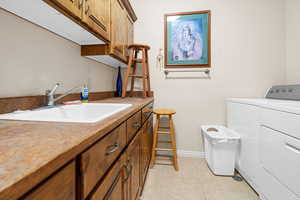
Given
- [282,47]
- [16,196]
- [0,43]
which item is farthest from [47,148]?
[282,47]

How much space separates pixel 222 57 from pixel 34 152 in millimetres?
2214

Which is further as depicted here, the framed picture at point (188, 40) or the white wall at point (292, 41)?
the framed picture at point (188, 40)

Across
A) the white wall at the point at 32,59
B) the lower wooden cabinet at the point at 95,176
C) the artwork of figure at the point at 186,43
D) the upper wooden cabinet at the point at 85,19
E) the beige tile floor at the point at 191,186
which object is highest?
the artwork of figure at the point at 186,43

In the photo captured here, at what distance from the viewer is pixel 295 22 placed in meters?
1.68

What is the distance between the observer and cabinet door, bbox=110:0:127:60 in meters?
1.33

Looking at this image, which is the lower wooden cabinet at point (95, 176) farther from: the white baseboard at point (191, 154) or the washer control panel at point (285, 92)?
the washer control panel at point (285, 92)

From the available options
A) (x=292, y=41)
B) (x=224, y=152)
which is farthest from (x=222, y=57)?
(x=224, y=152)

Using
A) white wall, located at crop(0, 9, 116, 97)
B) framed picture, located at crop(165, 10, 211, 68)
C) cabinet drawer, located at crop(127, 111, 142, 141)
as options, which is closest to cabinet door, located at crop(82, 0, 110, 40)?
white wall, located at crop(0, 9, 116, 97)

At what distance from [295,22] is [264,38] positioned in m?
0.31

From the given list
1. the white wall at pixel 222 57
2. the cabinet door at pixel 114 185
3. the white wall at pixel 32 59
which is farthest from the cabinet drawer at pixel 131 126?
the white wall at pixel 222 57

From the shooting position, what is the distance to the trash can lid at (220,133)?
5.00 ft

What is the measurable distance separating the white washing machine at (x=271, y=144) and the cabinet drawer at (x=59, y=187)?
1200mm

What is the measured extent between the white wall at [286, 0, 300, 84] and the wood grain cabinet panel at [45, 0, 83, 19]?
2.35 m

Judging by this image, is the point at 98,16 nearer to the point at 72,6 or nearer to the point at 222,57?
the point at 72,6
